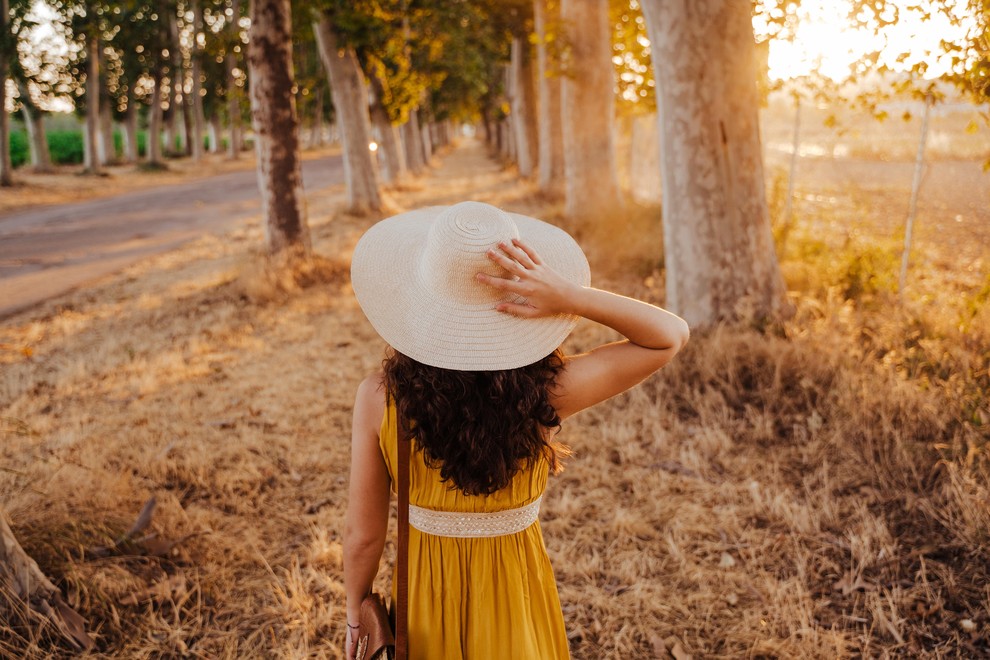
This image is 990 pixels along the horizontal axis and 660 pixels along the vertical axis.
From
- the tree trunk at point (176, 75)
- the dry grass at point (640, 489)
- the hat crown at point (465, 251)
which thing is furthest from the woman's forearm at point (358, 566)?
the tree trunk at point (176, 75)

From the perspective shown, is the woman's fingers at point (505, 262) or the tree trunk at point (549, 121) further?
the tree trunk at point (549, 121)

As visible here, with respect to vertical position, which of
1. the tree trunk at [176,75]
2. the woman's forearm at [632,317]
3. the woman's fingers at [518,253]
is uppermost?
the tree trunk at [176,75]

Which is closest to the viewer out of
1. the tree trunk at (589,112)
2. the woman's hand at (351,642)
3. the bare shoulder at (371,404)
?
the bare shoulder at (371,404)

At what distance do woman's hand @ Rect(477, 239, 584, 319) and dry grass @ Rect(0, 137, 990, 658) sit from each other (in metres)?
1.97

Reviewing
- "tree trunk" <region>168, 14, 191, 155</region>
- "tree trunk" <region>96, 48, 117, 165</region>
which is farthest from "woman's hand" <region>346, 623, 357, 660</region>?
"tree trunk" <region>96, 48, 117, 165</region>

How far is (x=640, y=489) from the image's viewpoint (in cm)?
385

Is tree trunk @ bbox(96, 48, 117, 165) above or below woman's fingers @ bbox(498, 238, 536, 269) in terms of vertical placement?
above

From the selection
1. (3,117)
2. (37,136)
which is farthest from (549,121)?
(37,136)

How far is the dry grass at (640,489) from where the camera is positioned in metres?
2.80

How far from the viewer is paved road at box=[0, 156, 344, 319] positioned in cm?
931

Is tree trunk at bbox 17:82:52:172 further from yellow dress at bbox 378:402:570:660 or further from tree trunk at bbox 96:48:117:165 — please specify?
yellow dress at bbox 378:402:570:660

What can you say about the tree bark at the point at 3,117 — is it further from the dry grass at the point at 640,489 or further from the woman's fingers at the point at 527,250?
the woman's fingers at the point at 527,250

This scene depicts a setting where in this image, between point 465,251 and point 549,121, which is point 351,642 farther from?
point 549,121

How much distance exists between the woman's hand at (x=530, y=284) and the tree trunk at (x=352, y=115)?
1251 centimetres
